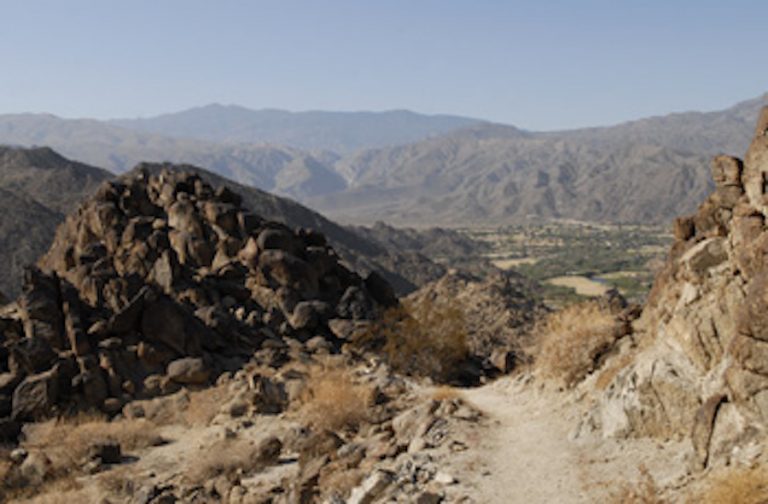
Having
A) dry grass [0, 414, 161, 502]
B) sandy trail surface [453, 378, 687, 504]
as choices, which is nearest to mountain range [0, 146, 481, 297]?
dry grass [0, 414, 161, 502]

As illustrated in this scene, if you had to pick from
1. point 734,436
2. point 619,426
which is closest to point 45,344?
point 619,426

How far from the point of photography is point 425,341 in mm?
28281

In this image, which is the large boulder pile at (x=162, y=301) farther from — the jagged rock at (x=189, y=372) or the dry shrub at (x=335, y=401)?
the dry shrub at (x=335, y=401)

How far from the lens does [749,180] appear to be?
1421cm

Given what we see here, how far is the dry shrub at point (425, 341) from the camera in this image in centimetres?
2753

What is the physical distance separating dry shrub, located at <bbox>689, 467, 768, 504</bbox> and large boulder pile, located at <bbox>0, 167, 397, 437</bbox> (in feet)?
57.1

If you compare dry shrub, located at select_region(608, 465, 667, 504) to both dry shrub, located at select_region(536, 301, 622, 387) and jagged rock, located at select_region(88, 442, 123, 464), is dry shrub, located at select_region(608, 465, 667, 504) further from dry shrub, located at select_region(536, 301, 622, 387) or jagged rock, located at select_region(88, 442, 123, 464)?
jagged rock, located at select_region(88, 442, 123, 464)

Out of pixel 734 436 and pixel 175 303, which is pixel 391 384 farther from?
pixel 734 436

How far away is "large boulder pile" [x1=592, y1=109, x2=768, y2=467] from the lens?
37.6ft

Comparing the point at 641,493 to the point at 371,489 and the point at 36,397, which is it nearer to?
the point at 371,489

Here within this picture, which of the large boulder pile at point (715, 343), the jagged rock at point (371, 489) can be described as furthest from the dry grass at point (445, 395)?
the jagged rock at point (371, 489)

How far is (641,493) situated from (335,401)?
10.4m

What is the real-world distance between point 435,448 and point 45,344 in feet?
46.9

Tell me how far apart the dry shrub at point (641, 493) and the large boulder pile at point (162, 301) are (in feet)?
52.2
